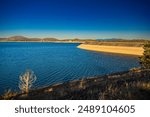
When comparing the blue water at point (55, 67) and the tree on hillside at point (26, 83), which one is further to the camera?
the blue water at point (55, 67)

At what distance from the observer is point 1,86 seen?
13016mm

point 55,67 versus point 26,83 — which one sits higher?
point 26,83

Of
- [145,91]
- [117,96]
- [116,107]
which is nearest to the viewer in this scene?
[116,107]

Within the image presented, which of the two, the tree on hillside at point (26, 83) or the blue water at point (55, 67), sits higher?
the tree on hillside at point (26, 83)

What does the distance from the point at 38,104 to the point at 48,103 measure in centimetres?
17

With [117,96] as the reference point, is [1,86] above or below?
below

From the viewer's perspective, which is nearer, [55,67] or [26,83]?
[26,83]

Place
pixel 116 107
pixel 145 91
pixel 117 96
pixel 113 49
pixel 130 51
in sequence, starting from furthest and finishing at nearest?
pixel 113 49 < pixel 130 51 < pixel 145 91 < pixel 117 96 < pixel 116 107

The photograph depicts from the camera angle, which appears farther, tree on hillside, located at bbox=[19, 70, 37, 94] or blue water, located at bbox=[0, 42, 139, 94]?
blue water, located at bbox=[0, 42, 139, 94]

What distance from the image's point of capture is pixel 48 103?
3729mm

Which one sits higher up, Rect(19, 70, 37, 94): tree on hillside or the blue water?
Rect(19, 70, 37, 94): tree on hillside

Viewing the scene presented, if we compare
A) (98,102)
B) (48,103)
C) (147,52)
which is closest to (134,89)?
(98,102)

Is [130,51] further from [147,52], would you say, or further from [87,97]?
[87,97]

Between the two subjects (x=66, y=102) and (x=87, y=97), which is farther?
(x=87, y=97)
